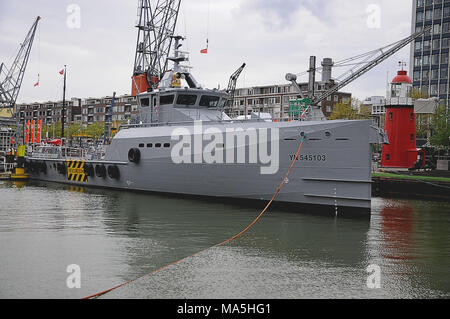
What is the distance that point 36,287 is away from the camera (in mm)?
7102

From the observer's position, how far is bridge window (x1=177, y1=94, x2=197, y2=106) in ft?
67.0

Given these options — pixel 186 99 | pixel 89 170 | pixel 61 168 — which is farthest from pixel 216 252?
pixel 61 168

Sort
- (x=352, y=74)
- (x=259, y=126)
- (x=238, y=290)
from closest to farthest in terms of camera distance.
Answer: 1. (x=238, y=290)
2. (x=259, y=126)
3. (x=352, y=74)

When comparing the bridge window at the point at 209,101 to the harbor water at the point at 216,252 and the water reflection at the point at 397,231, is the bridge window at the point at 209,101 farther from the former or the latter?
the water reflection at the point at 397,231

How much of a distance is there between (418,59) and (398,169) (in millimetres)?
49378

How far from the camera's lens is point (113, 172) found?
73.8 ft

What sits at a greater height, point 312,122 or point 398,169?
point 312,122

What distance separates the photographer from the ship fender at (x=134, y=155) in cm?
2042

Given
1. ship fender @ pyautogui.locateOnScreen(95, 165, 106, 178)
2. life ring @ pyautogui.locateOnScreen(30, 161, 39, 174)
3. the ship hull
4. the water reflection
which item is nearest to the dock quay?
the water reflection

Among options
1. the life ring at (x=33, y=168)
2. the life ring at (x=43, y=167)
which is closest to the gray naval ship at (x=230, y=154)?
the life ring at (x=43, y=167)

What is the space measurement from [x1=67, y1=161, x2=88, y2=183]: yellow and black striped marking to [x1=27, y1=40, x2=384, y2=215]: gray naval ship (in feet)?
8.55

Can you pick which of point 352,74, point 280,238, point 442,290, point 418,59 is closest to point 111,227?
point 280,238

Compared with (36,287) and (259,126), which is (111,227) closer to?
(36,287)

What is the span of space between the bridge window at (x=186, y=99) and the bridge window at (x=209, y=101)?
404 mm
